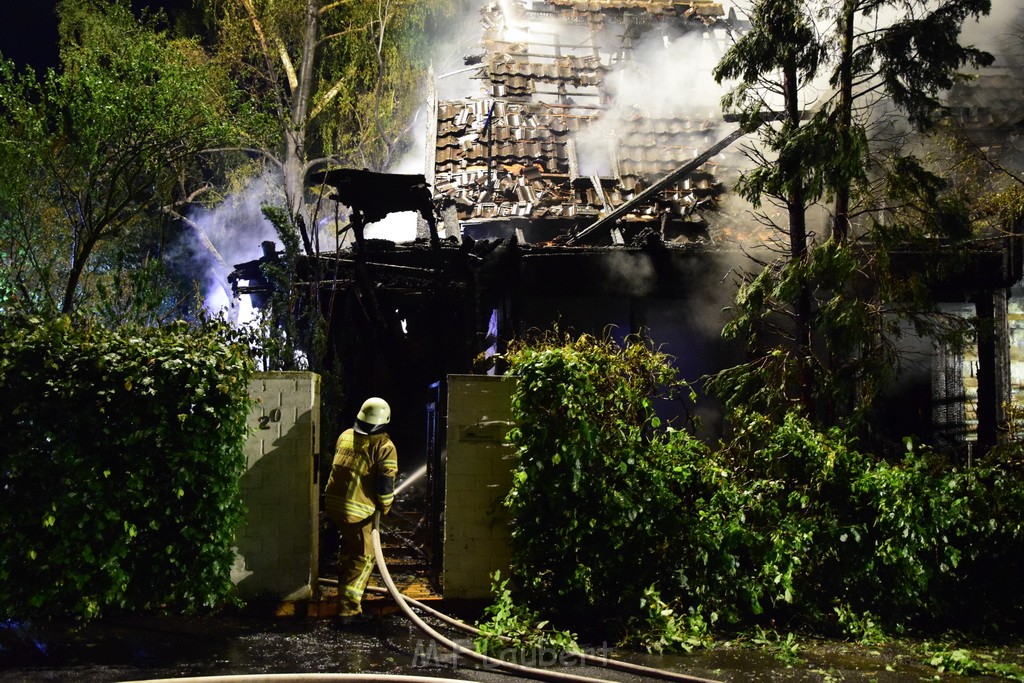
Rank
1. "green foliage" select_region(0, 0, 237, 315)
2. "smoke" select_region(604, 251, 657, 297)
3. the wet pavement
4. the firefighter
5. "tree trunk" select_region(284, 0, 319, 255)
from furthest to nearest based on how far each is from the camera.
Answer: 1. "tree trunk" select_region(284, 0, 319, 255)
2. "green foliage" select_region(0, 0, 237, 315)
3. "smoke" select_region(604, 251, 657, 297)
4. the firefighter
5. the wet pavement

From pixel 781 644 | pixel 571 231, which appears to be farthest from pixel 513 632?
pixel 571 231

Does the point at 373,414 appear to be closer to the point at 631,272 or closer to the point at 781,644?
the point at 781,644

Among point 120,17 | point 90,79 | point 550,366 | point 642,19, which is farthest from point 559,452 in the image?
point 120,17

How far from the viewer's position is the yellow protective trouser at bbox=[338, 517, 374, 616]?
6.61 metres

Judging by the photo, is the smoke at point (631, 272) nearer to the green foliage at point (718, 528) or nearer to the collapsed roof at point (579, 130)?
the collapsed roof at point (579, 130)

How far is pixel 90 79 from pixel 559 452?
1737 centimetres

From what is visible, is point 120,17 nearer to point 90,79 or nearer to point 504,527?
point 90,79

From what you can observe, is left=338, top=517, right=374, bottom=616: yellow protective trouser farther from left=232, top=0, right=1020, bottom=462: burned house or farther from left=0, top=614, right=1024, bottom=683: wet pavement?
left=232, top=0, right=1020, bottom=462: burned house

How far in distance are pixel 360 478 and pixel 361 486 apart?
7 cm

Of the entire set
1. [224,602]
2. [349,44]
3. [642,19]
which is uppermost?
[349,44]

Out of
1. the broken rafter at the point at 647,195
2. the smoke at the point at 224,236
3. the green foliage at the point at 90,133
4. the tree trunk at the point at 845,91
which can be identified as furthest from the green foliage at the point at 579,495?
the smoke at the point at 224,236

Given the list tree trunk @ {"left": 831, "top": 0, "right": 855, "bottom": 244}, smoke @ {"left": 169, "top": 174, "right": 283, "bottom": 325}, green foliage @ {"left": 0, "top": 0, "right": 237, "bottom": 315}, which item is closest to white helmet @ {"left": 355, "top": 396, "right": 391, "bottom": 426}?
tree trunk @ {"left": 831, "top": 0, "right": 855, "bottom": 244}

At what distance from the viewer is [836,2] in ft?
30.5

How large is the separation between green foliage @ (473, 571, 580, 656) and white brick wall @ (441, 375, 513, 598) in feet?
1.40
